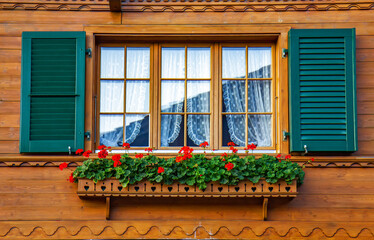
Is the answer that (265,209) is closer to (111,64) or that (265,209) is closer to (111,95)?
(111,95)

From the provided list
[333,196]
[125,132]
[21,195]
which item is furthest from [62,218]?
[333,196]

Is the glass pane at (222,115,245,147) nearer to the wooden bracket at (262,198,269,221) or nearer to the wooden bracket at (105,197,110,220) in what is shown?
the wooden bracket at (262,198,269,221)

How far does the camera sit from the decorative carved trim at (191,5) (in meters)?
7.15

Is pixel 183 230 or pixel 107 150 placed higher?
pixel 107 150

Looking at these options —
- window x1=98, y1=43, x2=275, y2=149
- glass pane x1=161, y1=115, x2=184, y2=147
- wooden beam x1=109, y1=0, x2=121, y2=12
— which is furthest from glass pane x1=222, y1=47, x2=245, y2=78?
wooden beam x1=109, y1=0, x2=121, y2=12

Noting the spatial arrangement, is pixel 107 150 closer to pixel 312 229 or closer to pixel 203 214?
pixel 203 214

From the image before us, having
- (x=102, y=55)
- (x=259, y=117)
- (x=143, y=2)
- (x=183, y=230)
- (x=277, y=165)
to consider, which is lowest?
(x=183, y=230)

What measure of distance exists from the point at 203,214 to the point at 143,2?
8.20ft

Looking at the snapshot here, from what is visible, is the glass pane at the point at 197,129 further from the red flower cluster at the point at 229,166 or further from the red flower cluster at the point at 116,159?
the red flower cluster at the point at 116,159

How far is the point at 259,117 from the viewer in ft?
23.6

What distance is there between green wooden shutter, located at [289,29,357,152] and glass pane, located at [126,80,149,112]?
165cm

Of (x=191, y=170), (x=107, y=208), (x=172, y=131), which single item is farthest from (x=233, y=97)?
(x=107, y=208)

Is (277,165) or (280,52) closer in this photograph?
(277,165)

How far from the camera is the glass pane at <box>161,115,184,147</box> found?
715 cm
